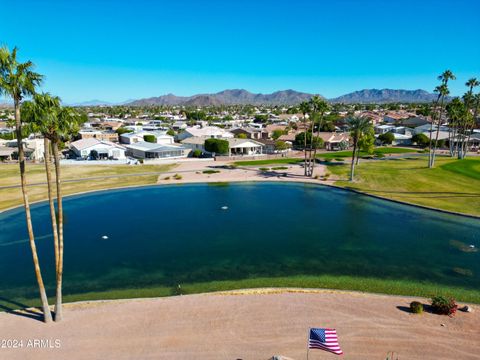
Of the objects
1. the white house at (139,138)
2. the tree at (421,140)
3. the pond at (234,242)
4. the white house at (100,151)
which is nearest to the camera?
the pond at (234,242)

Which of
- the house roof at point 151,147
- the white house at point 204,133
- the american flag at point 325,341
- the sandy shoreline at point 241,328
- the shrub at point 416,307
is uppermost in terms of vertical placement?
the white house at point 204,133

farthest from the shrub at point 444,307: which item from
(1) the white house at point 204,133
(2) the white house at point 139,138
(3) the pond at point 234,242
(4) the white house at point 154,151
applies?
(1) the white house at point 204,133

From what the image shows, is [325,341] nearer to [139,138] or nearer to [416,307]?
[416,307]

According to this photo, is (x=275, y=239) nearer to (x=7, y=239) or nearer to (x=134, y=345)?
(x=134, y=345)

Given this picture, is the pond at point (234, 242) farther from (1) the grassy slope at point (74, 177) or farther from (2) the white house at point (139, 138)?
(2) the white house at point (139, 138)

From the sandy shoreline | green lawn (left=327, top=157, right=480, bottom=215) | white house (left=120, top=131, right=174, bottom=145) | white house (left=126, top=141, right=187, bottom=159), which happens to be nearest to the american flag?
the sandy shoreline
